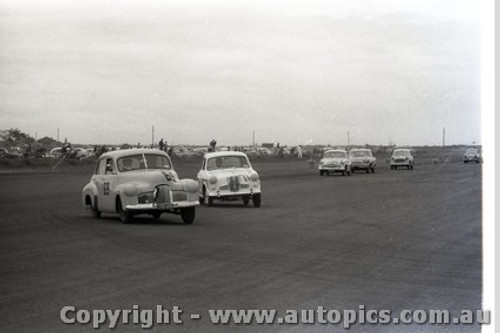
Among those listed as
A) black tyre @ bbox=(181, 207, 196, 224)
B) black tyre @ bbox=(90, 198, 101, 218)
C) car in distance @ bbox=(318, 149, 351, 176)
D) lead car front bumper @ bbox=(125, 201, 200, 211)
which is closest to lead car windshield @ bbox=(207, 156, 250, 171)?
black tyre @ bbox=(90, 198, 101, 218)

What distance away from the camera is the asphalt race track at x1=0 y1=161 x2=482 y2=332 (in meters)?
7.09

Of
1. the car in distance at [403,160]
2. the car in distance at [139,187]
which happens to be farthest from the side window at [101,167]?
the car in distance at [403,160]

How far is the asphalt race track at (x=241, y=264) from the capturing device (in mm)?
7094

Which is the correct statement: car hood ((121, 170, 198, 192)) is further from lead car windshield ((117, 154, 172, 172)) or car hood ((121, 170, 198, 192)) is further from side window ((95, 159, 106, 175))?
side window ((95, 159, 106, 175))

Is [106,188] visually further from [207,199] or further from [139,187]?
[207,199]

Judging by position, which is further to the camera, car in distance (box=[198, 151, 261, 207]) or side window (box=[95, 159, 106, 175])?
car in distance (box=[198, 151, 261, 207])

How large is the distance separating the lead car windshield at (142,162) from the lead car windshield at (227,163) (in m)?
4.04

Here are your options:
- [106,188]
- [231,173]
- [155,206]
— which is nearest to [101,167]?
[106,188]

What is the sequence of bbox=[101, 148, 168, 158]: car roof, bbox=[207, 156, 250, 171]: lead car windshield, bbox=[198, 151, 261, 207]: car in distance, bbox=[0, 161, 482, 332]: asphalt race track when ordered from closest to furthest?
1. bbox=[0, 161, 482, 332]: asphalt race track
2. bbox=[101, 148, 168, 158]: car roof
3. bbox=[198, 151, 261, 207]: car in distance
4. bbox=[207, 156, 250, 171]: lead car windshield

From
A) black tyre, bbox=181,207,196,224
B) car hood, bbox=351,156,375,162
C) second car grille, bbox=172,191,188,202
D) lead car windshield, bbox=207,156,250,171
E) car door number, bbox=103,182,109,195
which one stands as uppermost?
lead car windshield, bbox=207,156,250,171

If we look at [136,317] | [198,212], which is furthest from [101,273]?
[198,212]

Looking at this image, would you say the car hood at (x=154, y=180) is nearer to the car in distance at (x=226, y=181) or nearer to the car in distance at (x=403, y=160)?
the car in distance at (x=226, y=181)

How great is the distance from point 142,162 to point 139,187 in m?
1.09

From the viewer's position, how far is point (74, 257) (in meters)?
10.0
